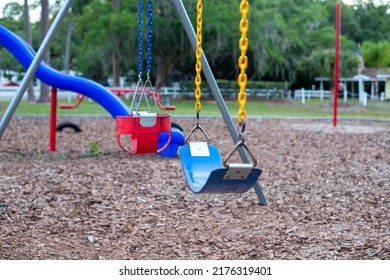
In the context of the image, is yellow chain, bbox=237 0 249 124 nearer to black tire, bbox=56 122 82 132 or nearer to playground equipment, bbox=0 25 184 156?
playground equipment, bbox=0 25 184 156

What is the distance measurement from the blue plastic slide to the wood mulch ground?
0.65m

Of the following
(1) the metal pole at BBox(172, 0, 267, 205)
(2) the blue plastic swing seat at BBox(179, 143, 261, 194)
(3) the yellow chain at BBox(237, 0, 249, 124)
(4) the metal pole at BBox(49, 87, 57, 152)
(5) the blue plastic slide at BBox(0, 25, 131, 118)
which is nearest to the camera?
(3) the yellow chain at BBox(237, 0, 249, 124)

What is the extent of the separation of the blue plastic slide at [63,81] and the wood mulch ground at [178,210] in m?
0.65

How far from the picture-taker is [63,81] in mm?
8016

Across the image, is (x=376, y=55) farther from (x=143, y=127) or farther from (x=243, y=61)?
(x=243, y=61)

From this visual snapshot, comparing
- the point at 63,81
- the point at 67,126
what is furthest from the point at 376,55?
the point at 63,81

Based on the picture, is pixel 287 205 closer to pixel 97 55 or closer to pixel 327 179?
pixel 327 179

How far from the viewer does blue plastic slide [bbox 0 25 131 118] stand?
24.2 ft

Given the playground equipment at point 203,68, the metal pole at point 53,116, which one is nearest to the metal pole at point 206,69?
the playground equipment at point 203,68

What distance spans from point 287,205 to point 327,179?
1424 millimetres

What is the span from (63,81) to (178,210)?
144 inches

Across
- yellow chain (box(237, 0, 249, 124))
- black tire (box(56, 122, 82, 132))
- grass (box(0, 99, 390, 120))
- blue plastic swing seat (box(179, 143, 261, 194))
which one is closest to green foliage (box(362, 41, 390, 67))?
grass (box(0, 99, 390, 120))

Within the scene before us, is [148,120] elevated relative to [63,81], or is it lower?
lower

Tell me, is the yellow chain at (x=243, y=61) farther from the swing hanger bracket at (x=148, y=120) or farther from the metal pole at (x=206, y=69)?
the metal pole at (x=206, y=69)
